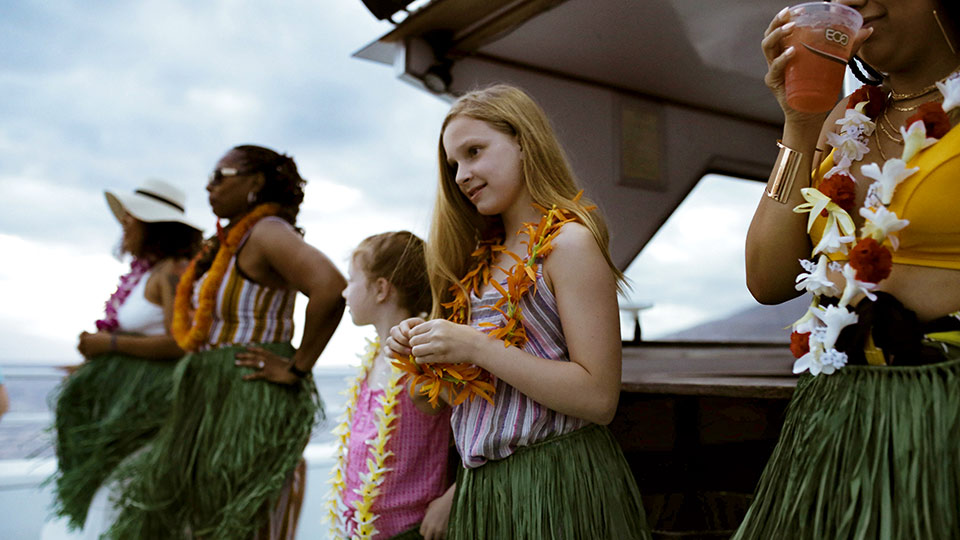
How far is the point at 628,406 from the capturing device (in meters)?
2.24

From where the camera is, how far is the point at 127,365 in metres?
2.81

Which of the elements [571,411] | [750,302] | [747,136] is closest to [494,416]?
[571,411]

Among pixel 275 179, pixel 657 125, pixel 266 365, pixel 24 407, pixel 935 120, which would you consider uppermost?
pixel 657 125

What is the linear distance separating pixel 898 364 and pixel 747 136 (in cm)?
329

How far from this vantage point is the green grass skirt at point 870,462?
741 millimetres

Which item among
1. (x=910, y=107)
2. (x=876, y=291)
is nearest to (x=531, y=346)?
(x=876, y=291)

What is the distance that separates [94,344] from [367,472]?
1840 mm

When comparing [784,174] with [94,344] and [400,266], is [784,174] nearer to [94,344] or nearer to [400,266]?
[400,266]

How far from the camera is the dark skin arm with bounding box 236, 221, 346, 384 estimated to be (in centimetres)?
209

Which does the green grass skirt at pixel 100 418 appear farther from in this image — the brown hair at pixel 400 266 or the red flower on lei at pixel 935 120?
the red flower on lei at pixel 935 120

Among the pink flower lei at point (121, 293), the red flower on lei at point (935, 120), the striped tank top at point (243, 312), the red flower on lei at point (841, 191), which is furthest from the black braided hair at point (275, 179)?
the red flower on lei at point (935, 120)

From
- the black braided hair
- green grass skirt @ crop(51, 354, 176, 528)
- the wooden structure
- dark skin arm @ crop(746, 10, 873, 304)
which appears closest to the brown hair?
the wooden structure

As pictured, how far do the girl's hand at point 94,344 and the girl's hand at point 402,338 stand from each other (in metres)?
2.07

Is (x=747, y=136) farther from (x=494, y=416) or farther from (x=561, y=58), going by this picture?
(x=494, y=416)
